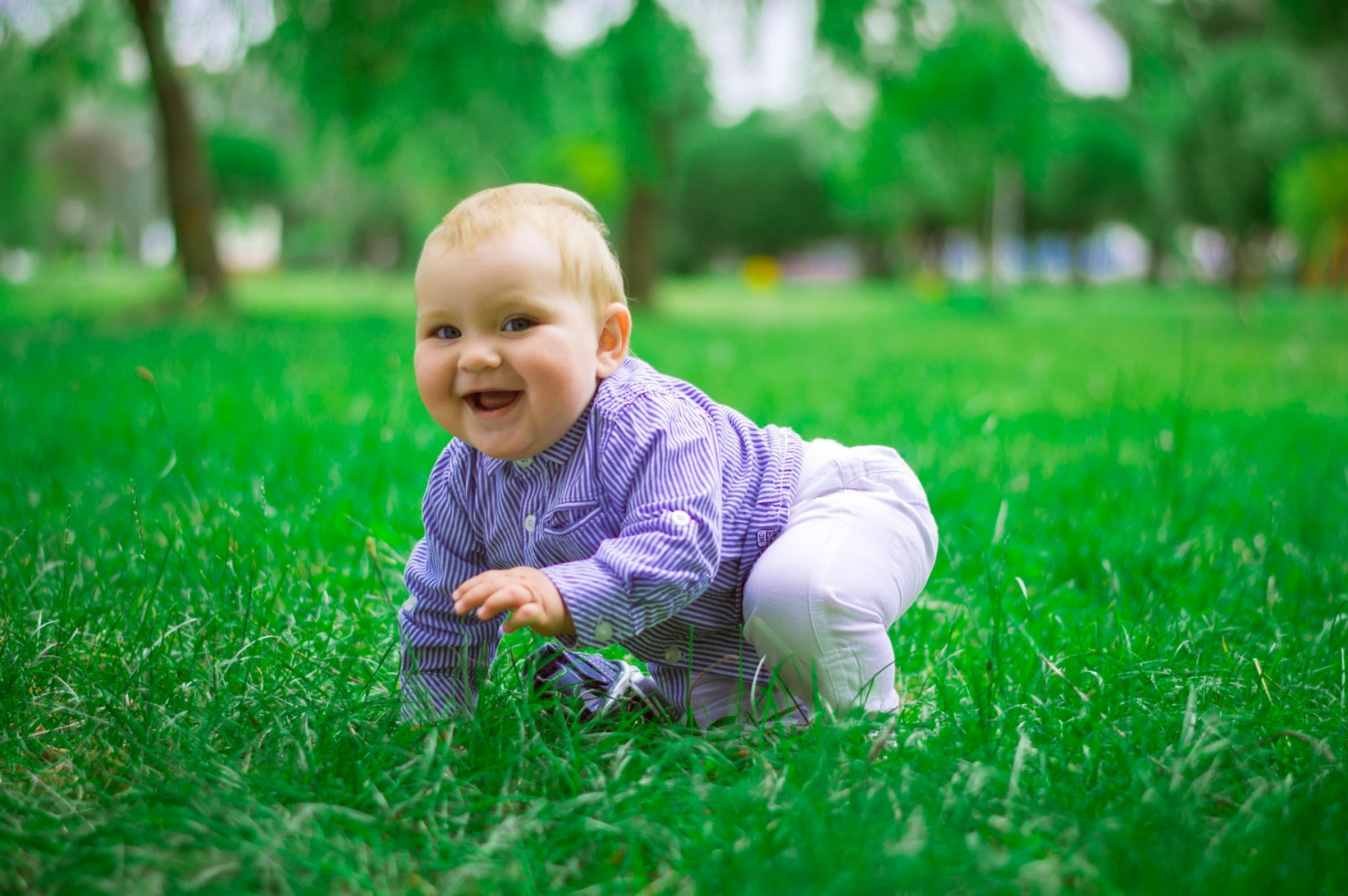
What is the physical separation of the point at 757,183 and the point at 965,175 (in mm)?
23701

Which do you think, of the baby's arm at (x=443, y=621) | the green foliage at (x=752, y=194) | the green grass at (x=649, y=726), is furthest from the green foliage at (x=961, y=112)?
the green foliage at (x=752, y=194)

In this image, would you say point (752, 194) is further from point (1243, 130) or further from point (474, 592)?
point (474, 592)

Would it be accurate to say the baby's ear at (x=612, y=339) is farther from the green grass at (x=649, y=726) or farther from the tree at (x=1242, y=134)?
the tree at (x=1242, y=134)

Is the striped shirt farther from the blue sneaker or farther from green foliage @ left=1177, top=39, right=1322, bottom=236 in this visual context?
green foliage @ left=1177, top=39, right=1322, bottom=236

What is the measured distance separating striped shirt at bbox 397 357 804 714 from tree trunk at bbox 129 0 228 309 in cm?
744

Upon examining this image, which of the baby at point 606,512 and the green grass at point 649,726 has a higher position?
the baby at point 606,512

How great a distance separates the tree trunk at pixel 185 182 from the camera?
8352 mm

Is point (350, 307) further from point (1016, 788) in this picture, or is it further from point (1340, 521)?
point (1016, 788)

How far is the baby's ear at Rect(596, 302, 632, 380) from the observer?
1597 mm

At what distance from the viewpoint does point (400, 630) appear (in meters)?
1.66

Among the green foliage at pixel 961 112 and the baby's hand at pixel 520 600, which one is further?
the green foliage at pixel 961 112

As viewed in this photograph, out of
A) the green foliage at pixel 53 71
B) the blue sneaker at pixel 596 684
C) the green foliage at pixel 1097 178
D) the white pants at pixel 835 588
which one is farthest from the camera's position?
the green foliage at pixel 1097 178

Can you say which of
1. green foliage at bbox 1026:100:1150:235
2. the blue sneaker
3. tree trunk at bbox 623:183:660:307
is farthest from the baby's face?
green foliage at bbox 1026:100:1150:235

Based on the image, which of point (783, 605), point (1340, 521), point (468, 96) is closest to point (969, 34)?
point (468, 96)
